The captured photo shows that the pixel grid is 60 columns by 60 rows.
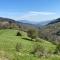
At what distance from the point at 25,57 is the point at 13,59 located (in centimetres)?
95

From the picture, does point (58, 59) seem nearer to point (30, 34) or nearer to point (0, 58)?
point (0, 58)

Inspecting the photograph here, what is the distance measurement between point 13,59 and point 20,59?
44 centimetres

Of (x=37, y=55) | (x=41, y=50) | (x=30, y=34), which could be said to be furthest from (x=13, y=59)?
(x=30, y=34)

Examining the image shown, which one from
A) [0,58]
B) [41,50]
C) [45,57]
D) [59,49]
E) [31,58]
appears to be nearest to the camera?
[0,58]

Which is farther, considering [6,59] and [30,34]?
[30,34]

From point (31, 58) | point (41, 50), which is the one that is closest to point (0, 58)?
point (31, 58)

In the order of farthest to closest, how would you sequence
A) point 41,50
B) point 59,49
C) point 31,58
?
point 59,49 → point 41,50 → point 31,58

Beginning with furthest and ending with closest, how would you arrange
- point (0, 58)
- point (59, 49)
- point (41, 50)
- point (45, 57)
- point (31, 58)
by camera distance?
point (59, 49)
point (41, 50)
point (45, 57)
point (31, 58)
point (0, 58)

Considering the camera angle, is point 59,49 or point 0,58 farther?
point 59,49

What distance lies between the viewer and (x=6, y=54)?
478 inches

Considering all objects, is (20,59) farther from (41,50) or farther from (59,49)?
(59,49)

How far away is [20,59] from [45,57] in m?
2.06

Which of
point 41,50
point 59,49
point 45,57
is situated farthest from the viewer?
point 59,49

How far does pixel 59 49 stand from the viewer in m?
19.9
